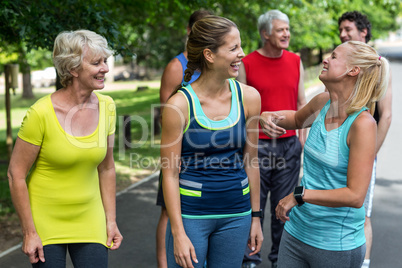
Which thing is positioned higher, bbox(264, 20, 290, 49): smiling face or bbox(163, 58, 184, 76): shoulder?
bbox(264, 20, 290, 49): smiling face

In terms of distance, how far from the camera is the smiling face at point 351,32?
4934mm

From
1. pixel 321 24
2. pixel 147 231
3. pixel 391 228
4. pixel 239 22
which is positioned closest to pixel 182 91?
pixel 147 231

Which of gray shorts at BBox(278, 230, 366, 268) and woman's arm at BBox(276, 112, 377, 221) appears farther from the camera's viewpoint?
gray shorts at BBox(278, 230, 366, 268)

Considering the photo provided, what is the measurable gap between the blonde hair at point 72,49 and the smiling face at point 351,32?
9.63 ft

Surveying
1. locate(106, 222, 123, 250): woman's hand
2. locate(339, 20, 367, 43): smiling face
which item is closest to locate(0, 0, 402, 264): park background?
locate(339, 20, 367, 43): smiling face

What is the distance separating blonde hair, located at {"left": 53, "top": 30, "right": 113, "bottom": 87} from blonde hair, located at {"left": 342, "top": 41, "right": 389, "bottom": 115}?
1.36 meters

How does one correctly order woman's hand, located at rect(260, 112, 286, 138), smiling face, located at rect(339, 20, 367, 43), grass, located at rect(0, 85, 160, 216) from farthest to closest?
grass, located at rect(0, 85, 160, 216) < smiling face, located at rect(339, 20, 367, 43) < woman's hand, located at rect(260, 112, 286, 138)

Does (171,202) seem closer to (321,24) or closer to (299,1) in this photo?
(299,1)

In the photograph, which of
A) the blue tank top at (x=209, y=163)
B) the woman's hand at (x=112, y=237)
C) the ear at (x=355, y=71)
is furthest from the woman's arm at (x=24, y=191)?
the ear at (x=355, y=71)

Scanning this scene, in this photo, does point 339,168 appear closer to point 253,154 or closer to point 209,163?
point 253,154

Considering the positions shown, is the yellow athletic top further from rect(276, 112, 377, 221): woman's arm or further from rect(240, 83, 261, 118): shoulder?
rect(276, 112, 377, 221): woman's arm

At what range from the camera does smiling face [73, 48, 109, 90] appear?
2805 millimetres

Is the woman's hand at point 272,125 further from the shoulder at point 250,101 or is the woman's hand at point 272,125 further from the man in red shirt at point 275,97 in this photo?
the man in red shirt at point 275,97

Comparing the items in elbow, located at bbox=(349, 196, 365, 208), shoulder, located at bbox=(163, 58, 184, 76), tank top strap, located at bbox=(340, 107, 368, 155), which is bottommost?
elbow, located at bbox=(349, 196, 365, 208)
